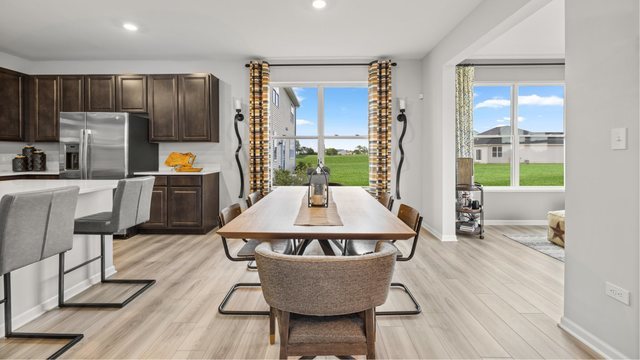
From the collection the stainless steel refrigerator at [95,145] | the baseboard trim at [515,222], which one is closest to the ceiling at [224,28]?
the stainless steel refrigerator at [95,145]

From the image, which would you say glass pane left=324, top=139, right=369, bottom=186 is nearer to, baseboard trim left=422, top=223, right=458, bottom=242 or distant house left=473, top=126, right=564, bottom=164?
baseboard trim left=422, top=223, right=458, bottom=242

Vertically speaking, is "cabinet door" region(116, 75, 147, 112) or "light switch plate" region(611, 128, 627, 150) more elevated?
"cabinet door" region(116, 75, 147, 112)

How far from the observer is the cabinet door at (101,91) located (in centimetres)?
502

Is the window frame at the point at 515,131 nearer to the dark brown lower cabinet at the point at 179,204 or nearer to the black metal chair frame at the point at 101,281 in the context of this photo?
the dark brown lower cabinet at the point at 179,204

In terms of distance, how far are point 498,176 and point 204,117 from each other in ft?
16.3

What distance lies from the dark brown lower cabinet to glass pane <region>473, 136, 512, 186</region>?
4.46 m

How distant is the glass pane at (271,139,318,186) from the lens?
5777 mm

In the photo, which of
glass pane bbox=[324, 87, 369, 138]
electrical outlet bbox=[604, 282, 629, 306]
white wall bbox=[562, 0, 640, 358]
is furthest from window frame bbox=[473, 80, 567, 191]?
electrical outlet bbox=[604, 282, 629, 306]

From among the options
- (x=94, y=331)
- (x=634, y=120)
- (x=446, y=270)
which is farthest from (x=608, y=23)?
(x=94, y=331)

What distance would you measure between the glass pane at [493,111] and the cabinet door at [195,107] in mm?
4364

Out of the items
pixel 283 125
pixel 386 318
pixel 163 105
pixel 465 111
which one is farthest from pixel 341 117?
pixel 386 318

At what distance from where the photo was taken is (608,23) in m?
1.84

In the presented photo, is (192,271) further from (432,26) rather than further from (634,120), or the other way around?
(432,26)

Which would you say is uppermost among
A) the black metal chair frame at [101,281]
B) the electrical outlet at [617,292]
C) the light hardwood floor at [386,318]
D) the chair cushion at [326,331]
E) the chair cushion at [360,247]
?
the chair cushion at [360,247]
